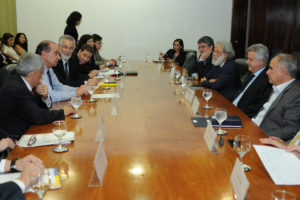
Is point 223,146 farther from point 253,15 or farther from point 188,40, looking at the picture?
point 188,40

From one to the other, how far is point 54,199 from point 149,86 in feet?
8.30

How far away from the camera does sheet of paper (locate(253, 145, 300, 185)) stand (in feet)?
4.54

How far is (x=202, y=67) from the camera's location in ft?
16.2

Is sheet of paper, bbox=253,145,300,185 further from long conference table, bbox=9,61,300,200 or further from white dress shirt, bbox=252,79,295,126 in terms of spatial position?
white dress shirt, bbox=252,79,295,126

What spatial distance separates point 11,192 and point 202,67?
4069 mm

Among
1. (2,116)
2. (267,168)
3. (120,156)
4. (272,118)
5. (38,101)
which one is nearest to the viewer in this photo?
(267,168)

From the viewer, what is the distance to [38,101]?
2779mm

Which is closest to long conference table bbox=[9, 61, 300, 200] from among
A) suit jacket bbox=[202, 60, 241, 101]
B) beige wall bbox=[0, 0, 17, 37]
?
suit jacket bbox=[202, 60, 241, 101]

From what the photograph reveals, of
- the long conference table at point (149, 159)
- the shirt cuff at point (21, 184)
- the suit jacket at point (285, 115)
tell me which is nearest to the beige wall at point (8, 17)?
the long conference table at point (149, 159)

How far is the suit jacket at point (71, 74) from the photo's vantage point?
155 inches

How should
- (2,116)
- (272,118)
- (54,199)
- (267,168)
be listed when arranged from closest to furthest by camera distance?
1. (54,199)
2. (267,168)
3. (2,116)
4. (272,118)

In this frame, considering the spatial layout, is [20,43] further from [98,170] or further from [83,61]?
[98,170]

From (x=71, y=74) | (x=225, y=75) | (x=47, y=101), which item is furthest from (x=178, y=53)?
(x=47, y=101)

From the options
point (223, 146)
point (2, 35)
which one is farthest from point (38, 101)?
point (2, 35)
